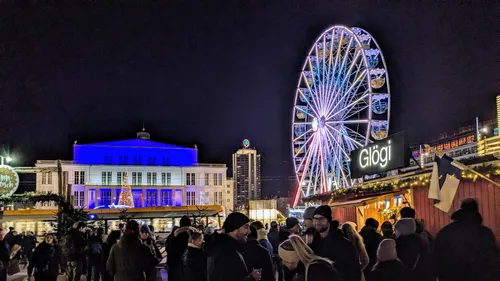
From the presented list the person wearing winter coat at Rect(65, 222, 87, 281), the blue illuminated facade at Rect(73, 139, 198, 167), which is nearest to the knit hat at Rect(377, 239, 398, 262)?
the person wearing winter coat at Rect(65, 222, 87, 281)

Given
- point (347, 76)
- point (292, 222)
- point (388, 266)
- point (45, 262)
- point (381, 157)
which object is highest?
point (347, 76)

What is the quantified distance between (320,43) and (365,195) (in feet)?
54.0

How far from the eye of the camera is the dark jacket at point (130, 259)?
7.33m

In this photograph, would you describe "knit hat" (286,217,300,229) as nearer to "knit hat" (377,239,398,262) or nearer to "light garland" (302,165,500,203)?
"light garland" (302,165,500,203)

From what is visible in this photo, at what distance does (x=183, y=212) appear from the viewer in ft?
140

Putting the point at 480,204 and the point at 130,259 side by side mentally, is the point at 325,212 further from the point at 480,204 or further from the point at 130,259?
the point at 480,204

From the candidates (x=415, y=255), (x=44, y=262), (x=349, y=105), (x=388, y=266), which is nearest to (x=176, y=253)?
(x=415, y=255)

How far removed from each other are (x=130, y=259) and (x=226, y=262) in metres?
2.87

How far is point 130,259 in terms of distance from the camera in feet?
24.0

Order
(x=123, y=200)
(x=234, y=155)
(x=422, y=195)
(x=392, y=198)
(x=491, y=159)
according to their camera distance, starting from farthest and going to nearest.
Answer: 1. (x=234, y=155)
2. (x=123, y=200)
3. (x=392, y=198)
4. (x=422, y=195)
5. (x=491, y=159)

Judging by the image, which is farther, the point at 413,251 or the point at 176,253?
the point at 176,253

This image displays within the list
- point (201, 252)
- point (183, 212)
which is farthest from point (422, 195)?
point (183, 212)

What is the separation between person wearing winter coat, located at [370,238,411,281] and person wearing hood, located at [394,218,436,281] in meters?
0.72

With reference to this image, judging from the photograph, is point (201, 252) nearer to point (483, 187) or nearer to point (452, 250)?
point (452, 250)
